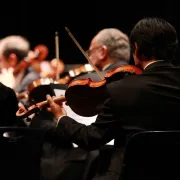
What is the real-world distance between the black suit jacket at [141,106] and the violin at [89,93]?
20 centimetres

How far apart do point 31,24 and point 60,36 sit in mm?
435

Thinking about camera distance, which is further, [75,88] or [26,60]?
[26,60]

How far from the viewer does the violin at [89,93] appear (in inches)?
78.3

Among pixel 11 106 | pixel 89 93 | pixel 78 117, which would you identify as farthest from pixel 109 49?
pixel 11 106

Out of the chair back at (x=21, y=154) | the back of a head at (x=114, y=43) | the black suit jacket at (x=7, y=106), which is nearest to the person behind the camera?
the chair back at (x=21, y=154)

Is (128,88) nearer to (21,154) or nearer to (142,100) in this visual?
(142,100)

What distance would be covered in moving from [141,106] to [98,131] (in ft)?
0.70

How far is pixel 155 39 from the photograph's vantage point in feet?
5.90

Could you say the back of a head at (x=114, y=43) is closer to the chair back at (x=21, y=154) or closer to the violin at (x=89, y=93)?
the violin at (x=89, y=93)

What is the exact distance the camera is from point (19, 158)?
1.92m

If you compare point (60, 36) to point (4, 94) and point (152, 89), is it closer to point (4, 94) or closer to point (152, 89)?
point (4, 94)

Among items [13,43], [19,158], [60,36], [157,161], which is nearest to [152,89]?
[157,161]

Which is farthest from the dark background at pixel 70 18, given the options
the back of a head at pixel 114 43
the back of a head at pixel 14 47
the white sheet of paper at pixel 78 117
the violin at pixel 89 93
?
the violin at pixel 89 93

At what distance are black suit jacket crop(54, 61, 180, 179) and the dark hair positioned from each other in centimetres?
6
